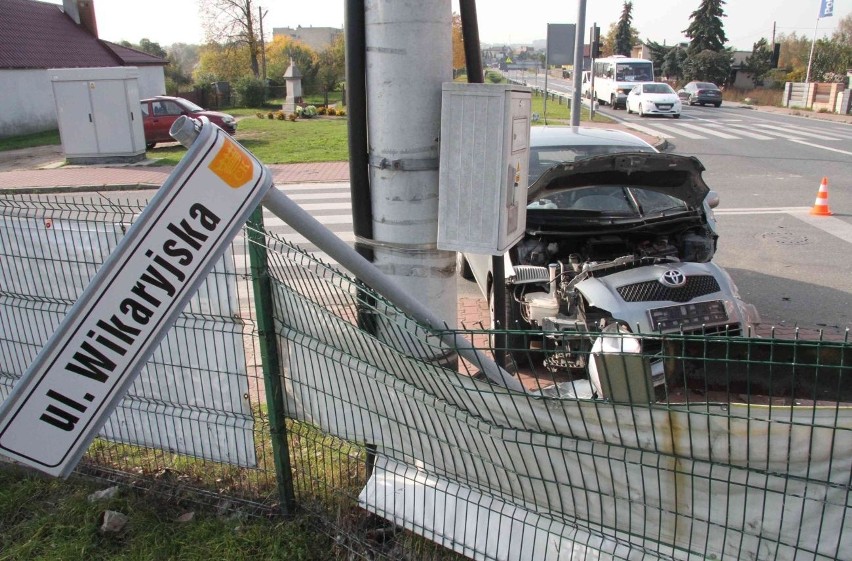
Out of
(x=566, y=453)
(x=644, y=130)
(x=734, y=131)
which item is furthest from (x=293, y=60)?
(x=566, y=453)

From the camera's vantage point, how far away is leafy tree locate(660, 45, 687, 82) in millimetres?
59875

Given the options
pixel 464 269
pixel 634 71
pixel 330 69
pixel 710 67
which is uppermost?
pixel 710 67

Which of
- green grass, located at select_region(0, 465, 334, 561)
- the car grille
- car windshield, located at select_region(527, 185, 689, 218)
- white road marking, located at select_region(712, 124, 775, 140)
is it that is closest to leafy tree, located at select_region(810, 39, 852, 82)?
white road marking, located at select_region(712, 124, 775, 140)

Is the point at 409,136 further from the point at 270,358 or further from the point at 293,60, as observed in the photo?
the point at 293,60

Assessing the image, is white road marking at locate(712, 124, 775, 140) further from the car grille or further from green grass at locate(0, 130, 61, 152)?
green grass at locate(0, 130, 61, 152)

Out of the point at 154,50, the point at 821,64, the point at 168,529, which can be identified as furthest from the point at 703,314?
the point at 154,50

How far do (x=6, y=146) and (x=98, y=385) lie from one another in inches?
989

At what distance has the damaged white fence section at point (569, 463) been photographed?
6.56 ft

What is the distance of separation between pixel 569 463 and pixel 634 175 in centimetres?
368

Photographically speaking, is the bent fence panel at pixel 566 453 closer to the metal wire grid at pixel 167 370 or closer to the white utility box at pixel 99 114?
the metal wire grid at pixel 167 370

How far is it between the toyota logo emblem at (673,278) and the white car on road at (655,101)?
2653cm

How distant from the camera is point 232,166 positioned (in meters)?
2.06

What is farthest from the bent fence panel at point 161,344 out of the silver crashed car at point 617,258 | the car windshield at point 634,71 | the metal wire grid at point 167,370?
the car windshield at point 634,71

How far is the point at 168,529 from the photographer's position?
10.5 feet
